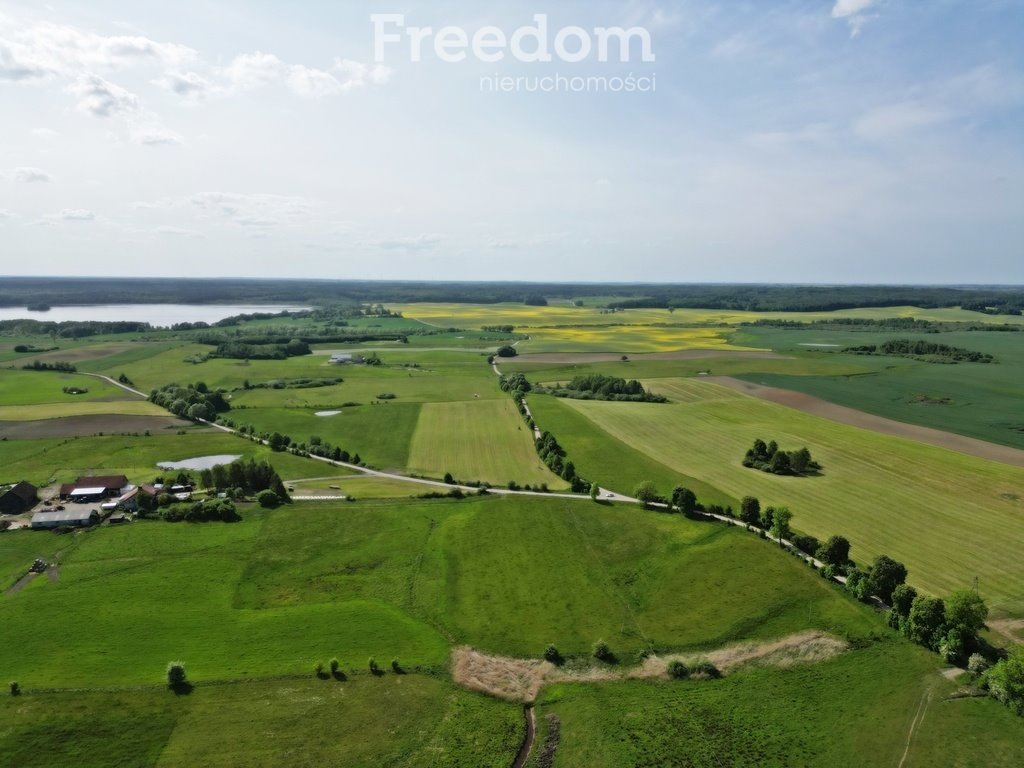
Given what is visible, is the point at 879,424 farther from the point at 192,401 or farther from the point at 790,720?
the point at 192,401

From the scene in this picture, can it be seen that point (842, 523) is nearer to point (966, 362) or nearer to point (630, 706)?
point (630, 706)

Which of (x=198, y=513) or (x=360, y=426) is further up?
(x=360, y=426)

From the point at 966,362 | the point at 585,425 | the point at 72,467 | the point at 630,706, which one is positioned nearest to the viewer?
the point at 630,706

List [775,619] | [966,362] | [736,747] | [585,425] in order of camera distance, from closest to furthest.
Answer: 1. [736,747]
2. [775,619]
3. [585,425]
4. [966,362]

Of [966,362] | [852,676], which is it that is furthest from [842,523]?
[966,362]

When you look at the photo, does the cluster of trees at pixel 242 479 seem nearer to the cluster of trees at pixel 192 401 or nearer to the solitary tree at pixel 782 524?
the cluster of trees at pixel 192 401

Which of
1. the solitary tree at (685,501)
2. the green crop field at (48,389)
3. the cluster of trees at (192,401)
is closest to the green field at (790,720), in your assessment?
the solitary tree at (685,501)

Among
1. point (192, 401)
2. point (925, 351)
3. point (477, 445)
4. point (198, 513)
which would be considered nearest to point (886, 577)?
point (477, 445)
